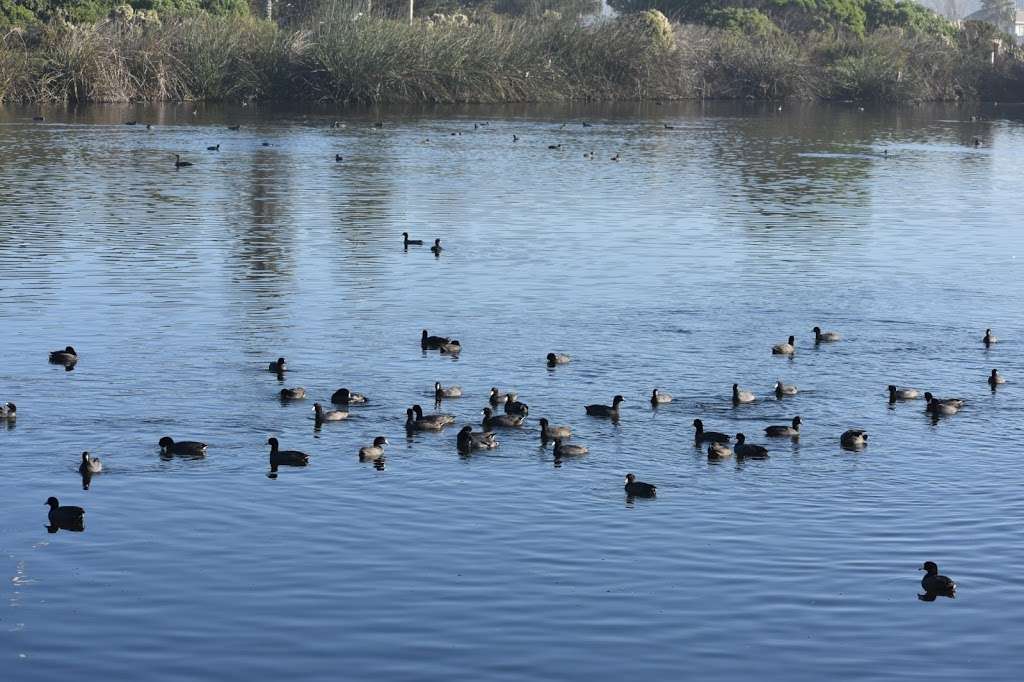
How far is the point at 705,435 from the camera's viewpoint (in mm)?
26391

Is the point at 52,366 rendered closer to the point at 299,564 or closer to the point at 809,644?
the point at 299,564

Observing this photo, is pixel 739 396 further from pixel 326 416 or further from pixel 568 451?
pixel 326 416

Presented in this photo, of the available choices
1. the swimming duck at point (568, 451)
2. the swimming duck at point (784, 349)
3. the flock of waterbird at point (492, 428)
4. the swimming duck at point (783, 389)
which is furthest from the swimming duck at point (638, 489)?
the swimming duck at point (784, 349)

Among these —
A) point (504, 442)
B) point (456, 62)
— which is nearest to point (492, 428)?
point (504, 442)

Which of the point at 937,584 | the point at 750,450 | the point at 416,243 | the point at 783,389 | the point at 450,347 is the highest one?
the point at 416,243

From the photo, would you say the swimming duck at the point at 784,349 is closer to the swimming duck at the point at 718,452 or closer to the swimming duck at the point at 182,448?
the swimming duck at the point at 718,452

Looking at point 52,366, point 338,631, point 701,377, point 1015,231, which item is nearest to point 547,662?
point 338,631

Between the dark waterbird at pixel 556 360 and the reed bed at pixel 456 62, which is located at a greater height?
the reed bed at pixel 456 62

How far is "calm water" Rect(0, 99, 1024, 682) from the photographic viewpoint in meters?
19.1

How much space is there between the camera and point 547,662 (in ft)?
59.9

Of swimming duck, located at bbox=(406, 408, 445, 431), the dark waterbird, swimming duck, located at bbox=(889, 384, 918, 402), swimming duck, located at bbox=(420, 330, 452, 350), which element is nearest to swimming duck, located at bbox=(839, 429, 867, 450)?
swimming duck, located at bbox=(889, 384, 918, 402)

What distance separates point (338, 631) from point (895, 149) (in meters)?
65.3

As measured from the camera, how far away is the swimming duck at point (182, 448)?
993 inches

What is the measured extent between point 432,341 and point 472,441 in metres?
6.91
